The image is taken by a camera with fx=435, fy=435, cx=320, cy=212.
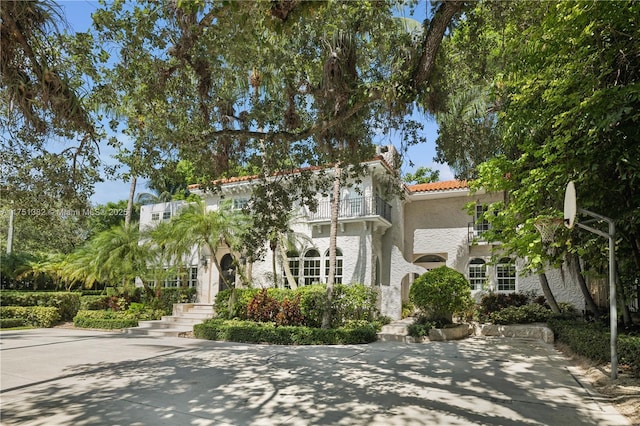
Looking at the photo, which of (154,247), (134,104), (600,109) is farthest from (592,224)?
(154,247)

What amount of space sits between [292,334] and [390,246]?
8.85 meters

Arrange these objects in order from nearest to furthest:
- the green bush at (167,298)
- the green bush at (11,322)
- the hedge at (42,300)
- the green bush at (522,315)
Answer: the green bush at (522,315), the green bush at (11,322), the hedge at (42,300), the green bush at (167,298)

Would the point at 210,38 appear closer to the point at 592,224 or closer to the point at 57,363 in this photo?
the point at 57,363

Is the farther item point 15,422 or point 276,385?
point 276,385

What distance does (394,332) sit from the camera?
16453mm

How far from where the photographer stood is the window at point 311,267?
21.3 metres

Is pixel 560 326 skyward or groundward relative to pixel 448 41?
groundward

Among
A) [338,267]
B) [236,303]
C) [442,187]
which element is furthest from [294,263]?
[442,187]

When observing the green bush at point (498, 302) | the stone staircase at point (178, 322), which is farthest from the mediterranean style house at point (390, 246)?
the stone staircase at point (178, 322)

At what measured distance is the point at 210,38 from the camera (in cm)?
765

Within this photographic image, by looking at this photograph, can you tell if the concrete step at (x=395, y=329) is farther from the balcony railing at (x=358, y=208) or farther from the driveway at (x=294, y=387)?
the balcony railing at (x=358, y=208)

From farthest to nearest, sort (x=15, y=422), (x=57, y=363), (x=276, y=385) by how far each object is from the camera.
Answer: (x=57, y=363)
(x=276, y=385)
(x=15, y=422)

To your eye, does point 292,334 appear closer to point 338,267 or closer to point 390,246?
point 338,267

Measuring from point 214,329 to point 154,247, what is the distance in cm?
855
